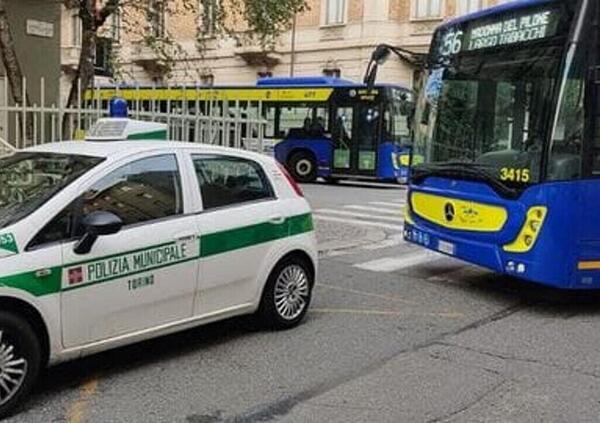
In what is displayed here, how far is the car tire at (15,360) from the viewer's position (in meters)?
4.61

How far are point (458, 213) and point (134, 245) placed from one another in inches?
164

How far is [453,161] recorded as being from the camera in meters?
8.63

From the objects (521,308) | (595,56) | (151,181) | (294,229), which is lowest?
(521,308)

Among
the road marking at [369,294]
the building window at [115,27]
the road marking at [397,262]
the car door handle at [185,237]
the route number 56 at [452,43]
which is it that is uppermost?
the building window at [115,27]

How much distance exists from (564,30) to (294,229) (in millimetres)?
3063

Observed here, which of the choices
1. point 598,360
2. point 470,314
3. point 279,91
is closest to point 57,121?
point 470,314

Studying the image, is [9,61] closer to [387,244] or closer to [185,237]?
Result: [387,244]

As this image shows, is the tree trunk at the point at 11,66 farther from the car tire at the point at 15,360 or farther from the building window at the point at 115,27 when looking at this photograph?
the car tire at the point at 15,360

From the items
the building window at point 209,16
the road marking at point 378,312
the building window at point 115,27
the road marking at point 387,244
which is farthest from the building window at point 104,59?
the road marking at point 378,312

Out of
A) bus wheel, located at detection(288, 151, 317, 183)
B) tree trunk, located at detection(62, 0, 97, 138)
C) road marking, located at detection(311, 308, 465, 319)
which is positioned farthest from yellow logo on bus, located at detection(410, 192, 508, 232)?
bus wheel, located at detection(288, 151, 317, 183)

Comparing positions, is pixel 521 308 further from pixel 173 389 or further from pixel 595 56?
pixel 173 389

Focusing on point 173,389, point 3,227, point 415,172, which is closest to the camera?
point 3,227

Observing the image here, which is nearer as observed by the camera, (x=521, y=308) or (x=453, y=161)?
(x=521, y=308)

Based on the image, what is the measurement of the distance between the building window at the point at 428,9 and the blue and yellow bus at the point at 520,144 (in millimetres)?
27825
